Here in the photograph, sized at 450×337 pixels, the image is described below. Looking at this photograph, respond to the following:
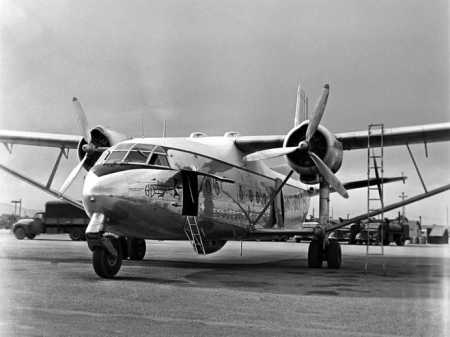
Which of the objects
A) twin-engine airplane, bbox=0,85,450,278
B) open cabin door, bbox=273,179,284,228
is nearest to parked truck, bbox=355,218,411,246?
twin-engine airplane, bbox=0,85,450,278

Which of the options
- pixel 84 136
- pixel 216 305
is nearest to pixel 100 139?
pixel 84 136

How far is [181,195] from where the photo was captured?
42.3 feet

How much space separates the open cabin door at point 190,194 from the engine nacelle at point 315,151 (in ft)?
11.5

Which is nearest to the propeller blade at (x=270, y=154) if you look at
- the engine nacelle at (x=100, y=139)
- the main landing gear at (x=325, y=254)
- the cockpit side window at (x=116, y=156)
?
the main landing gear at (x=325, y=254)

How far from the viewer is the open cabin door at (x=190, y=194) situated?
13.0m

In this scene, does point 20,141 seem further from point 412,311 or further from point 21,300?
point 412,311

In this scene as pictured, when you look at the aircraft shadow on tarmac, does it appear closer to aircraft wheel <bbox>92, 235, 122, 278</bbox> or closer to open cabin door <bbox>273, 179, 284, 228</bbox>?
aircraft wheel <bbox>92, 235, 122, 278</bbox>

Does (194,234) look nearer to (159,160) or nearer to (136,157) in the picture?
(159,160)

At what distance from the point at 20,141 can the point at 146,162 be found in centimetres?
872

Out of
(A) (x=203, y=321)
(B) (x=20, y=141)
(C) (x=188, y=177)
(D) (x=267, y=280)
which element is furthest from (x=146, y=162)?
(B) (x=20, y=141)

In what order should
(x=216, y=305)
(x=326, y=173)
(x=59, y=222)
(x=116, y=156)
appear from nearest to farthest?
(x=216, y=305) < (x=116, y=156) < (x=326, y=173) < (x=59, y=222)

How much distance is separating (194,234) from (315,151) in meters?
4.69

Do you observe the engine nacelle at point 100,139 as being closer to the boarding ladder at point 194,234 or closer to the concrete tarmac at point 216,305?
the boarding ladder at point 194,234

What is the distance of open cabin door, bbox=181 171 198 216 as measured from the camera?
13.0m
